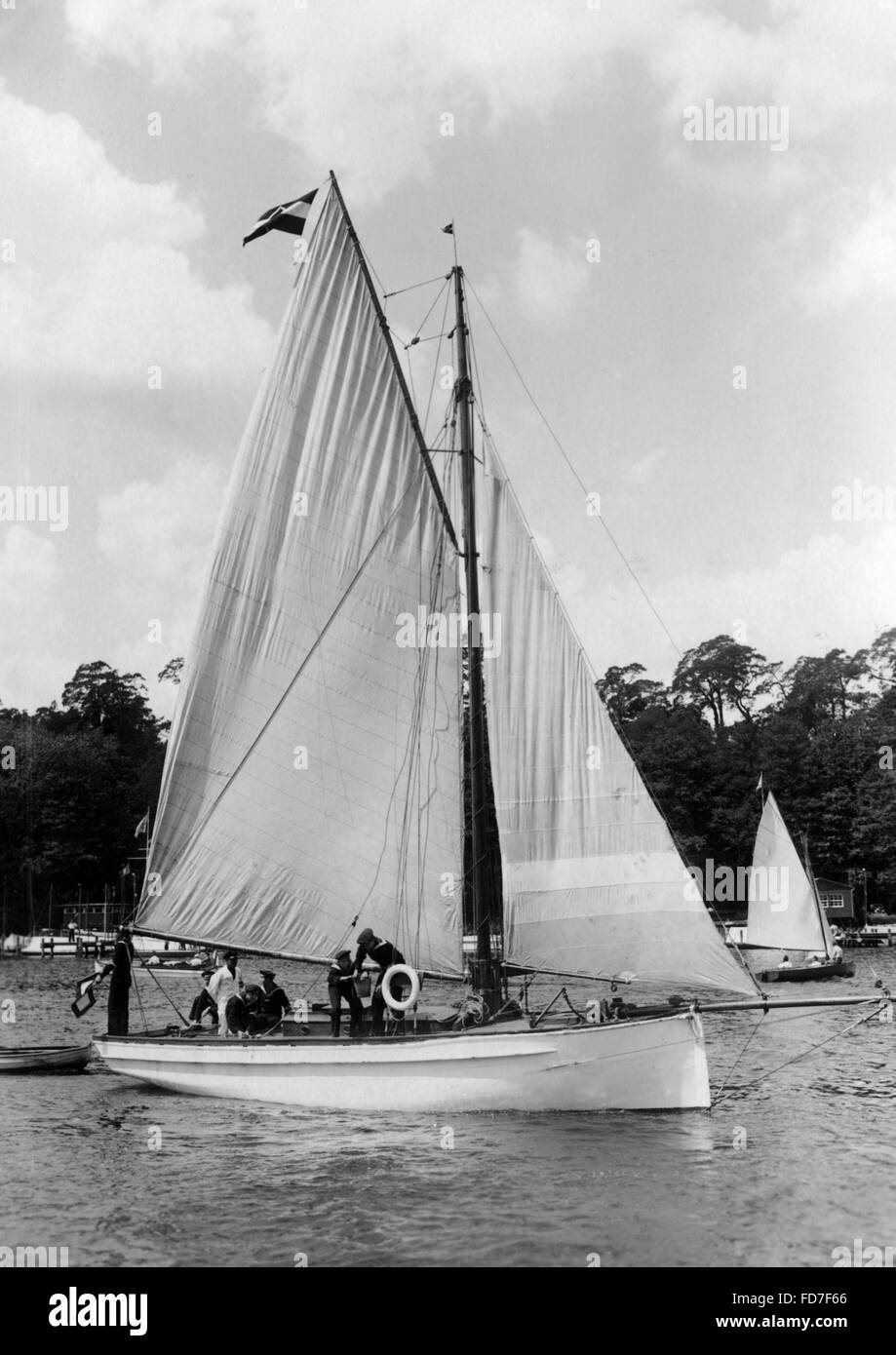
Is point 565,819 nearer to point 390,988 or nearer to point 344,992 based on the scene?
point 390,988

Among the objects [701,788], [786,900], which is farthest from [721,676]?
[786,900]

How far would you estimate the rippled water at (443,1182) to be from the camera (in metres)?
15.3

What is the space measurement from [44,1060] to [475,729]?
14818 mm

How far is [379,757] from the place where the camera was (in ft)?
84.7

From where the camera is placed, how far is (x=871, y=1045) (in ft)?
123

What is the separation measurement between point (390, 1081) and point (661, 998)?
24.9 m

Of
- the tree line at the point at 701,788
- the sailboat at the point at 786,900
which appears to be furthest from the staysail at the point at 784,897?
the tree line at the point at 701,788

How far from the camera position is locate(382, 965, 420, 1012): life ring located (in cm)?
2278

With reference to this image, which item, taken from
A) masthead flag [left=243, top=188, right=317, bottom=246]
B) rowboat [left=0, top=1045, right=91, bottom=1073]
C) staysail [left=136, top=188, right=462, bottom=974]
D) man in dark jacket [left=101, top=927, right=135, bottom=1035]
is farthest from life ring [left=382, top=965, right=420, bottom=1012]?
masthead flag [left=243, top=188, right=317, bottom=246]

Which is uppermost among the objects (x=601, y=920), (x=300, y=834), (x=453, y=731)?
(x=453, y=731)

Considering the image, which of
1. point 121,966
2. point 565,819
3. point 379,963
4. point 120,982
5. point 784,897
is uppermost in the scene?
point 565,819

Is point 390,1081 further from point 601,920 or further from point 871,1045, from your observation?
point 871,1045
